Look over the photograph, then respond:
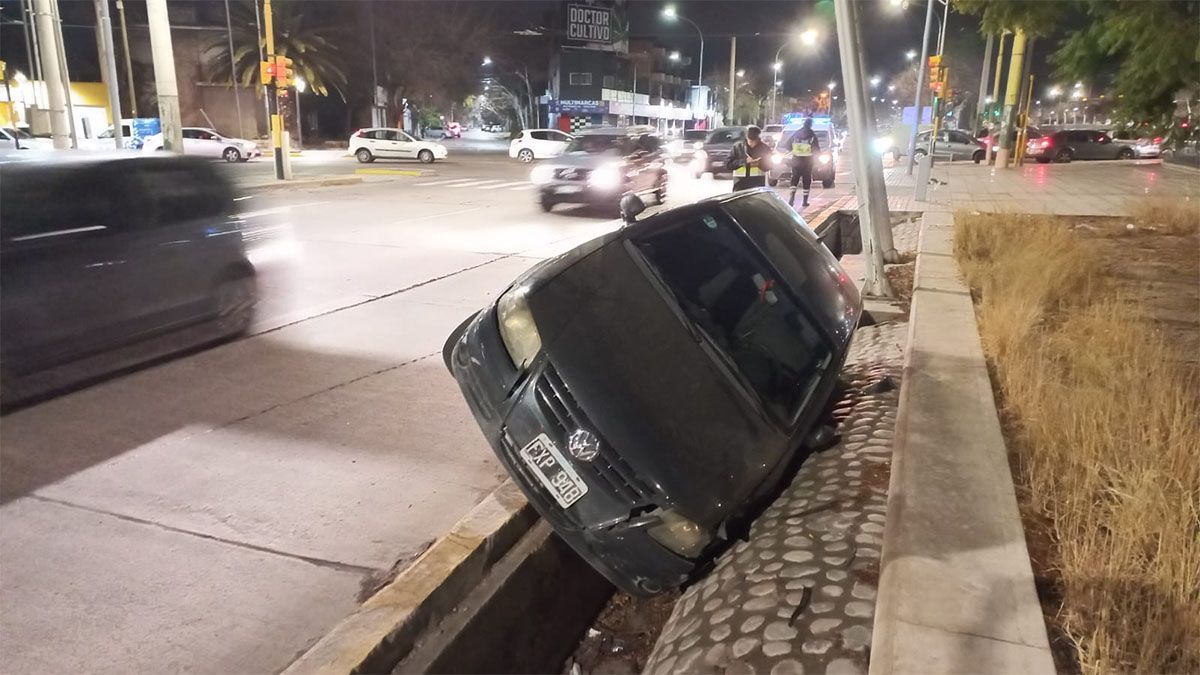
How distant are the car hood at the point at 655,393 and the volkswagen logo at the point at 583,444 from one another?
0.04 meters

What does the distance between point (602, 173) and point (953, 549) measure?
14214 millimetres

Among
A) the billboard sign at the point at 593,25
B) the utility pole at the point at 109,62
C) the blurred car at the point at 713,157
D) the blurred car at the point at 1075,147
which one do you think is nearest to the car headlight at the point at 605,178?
the blurred car at the point at 713,157

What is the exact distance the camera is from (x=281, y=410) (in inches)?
213

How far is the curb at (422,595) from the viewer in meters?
2.88

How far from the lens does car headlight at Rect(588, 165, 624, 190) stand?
16.5 metres

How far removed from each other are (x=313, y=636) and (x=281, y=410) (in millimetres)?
2557

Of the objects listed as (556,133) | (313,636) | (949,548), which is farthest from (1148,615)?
(556,133)

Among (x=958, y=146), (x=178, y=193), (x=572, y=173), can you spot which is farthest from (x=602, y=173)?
(x=958, y=146)

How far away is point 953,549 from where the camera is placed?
9.71ft

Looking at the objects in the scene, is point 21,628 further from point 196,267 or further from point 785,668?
point 196,267

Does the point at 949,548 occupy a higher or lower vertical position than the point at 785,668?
higher

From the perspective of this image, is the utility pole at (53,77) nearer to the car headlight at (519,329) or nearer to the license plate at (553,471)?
the car headlight at (519,329)

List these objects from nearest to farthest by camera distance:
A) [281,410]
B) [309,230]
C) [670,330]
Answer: [670,330] < [281,410] < [309,230]

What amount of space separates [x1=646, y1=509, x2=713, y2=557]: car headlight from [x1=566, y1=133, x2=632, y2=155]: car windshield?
1496cm
